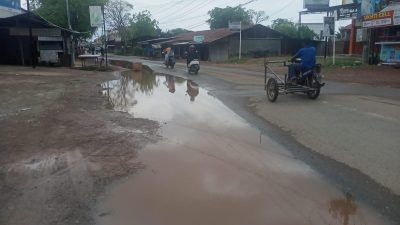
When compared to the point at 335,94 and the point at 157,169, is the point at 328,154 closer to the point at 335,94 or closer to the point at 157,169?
the point at 157,169

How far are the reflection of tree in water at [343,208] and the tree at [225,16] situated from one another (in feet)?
228

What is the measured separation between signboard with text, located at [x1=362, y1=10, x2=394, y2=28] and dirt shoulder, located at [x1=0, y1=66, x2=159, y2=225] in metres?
20.9

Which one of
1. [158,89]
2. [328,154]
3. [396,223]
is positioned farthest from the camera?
[158,89]

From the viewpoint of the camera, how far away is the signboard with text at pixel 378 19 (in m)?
25.9

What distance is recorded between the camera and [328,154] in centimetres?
670

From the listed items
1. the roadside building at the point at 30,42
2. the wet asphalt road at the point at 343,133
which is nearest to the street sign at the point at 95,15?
the roadside building at the point at 30,42

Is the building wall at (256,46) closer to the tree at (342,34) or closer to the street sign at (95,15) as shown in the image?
the tree at (342,34)

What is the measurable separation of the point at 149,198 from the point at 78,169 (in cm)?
156

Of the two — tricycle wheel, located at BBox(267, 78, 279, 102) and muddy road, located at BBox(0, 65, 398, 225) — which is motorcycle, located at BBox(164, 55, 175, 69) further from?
muddy road, located at BBox(0, 65, 398, 225)

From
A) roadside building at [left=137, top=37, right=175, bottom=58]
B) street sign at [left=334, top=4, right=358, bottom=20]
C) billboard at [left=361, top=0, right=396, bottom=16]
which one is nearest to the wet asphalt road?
billboard at [left=361, top=0, right=396, bottom=16]

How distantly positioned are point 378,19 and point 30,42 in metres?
22.8

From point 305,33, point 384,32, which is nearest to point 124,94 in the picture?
point 384,32

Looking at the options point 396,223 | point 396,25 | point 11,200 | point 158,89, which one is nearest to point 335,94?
point 158,89

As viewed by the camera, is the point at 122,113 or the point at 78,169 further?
the point at 122,113
